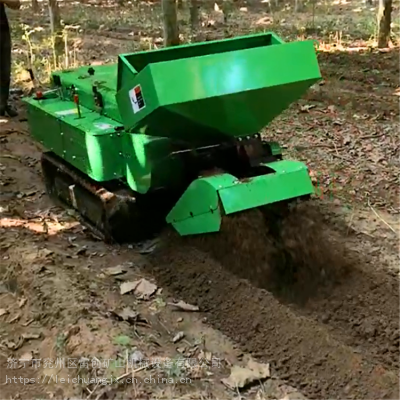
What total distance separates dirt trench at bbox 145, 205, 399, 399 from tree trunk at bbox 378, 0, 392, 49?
7.78 m

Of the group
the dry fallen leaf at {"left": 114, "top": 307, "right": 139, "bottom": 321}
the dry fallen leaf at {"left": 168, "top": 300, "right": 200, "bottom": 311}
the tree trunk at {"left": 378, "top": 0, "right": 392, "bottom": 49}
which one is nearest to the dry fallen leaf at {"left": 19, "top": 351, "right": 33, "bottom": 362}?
the dry fallen leaf at {"left": 114, "top": 307, "right": 139, "bottom": 321}

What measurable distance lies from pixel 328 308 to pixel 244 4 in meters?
17.6

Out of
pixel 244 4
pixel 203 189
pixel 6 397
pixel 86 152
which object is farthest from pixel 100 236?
pixel 244 4

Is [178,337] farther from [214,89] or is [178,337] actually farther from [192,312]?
[214,89]

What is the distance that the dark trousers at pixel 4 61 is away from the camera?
8.51 metres

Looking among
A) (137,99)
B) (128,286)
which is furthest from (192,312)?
(137,99)

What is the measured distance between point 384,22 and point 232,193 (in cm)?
865

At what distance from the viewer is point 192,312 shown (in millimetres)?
4566

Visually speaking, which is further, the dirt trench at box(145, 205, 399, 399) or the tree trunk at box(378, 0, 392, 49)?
the tree trunk at box(378, 0, 392, 49)

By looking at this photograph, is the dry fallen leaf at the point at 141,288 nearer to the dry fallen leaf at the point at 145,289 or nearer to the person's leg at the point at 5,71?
the dry fallen leaf at the point at 145,289

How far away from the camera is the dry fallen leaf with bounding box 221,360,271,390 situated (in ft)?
12.5

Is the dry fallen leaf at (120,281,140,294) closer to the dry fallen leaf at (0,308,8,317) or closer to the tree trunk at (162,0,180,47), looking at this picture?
the dry fallen leaf at (0,308,8,317)

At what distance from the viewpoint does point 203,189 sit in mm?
4652

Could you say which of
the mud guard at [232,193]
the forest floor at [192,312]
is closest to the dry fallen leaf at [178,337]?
the forest floor at [192,312]
